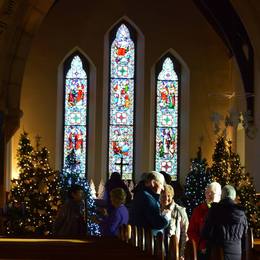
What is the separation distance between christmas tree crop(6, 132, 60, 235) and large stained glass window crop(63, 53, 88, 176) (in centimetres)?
789

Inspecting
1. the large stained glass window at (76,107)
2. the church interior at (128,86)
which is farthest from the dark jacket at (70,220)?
the large stained glass window at (76,107)

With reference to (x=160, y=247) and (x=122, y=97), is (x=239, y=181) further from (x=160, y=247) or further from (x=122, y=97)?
(x=160, y=247)

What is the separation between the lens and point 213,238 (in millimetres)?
7461

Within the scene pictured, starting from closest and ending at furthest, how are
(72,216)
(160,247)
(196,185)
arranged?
(160,247)
(72,216)
(196,185)

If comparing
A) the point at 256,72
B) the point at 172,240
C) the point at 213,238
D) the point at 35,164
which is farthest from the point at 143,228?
the point at 256,72

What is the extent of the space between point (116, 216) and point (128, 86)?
15184 millimetres

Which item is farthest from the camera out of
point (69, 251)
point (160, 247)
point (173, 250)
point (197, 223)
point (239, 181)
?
point (239, 181)

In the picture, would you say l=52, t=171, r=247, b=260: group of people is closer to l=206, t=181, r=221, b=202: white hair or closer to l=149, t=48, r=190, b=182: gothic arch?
l=206, t=181, r=221, b=202: white hair

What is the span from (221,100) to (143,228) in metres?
16.7

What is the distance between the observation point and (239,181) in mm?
16484

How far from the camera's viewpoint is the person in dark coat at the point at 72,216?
10.1m

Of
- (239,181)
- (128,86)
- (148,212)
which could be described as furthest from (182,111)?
(148,212)

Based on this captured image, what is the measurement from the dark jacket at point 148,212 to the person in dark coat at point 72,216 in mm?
1889

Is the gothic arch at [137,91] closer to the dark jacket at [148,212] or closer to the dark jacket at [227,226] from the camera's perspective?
the dark jacket at [148,212]
